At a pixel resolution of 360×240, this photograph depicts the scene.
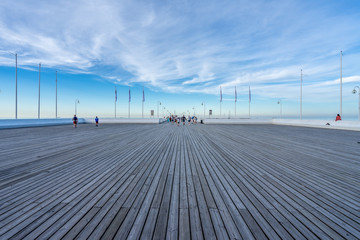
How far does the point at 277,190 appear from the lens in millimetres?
3621

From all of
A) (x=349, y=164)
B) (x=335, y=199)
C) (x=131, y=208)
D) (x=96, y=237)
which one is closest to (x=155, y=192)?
(x=131, y=208)

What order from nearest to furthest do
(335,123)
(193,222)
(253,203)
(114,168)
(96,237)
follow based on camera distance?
(96,237) → (193,222) → (253,203) → (114,168) → (335,123)

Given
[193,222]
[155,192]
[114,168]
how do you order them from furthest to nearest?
[114,168] < [155,192] < [193,222]

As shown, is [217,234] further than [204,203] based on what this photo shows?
→ No

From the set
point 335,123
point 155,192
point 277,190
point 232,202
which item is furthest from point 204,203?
point 335,123

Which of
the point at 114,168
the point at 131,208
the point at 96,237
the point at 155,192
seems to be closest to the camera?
the point at 96,237

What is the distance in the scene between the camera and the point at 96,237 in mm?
2199

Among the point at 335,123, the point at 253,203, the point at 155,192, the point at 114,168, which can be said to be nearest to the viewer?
the point at 253,203

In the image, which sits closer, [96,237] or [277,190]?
[96,237]

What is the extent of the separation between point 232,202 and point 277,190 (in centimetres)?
120

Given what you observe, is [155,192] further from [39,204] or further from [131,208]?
[39,204]

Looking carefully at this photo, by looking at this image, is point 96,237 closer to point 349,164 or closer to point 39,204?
point 39,204

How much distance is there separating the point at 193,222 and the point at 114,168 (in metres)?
3.20

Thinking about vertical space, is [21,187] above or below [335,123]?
below
